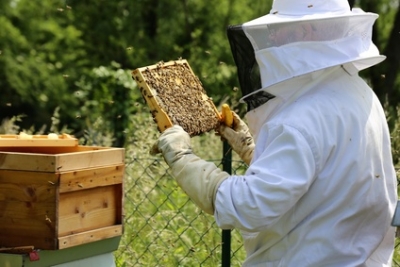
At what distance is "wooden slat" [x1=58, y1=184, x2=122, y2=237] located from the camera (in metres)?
3.33

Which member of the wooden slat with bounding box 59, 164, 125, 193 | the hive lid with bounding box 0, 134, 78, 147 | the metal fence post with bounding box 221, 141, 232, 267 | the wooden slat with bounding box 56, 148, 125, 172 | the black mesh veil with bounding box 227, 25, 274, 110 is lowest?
the metal fence post with bounding box 221, 141, 232, 267

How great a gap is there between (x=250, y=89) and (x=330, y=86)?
0.30m

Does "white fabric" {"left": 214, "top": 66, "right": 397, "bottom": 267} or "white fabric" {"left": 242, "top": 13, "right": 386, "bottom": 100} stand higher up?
"white fabric" {"left": 242, "top": 13, "right": 386, "bottom": 100}

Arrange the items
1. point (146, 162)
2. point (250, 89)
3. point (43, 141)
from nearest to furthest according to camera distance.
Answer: point (250, 89), point (43, 141), point (146, 162)

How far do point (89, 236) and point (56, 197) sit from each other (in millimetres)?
252

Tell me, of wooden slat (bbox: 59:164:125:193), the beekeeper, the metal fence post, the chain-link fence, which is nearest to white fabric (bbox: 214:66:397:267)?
the beekeeper

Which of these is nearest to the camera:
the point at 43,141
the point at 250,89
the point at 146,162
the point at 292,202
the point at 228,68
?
the point at 292,202

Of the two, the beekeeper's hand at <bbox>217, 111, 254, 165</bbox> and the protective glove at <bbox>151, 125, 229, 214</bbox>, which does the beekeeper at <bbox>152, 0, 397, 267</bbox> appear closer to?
the protective glove at <bbox>151, 125, 229, 214</bbox>

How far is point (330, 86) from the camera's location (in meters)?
3.00

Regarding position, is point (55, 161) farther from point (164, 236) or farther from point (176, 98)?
point (164, 236)

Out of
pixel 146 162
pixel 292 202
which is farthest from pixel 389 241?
pixel 146 162

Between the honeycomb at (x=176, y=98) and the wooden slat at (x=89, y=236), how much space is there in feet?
1.70

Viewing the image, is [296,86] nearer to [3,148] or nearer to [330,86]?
[330,86]

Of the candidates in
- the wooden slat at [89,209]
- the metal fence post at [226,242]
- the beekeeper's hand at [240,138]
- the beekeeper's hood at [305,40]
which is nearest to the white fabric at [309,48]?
the beekeeper's hood at [305,40]
